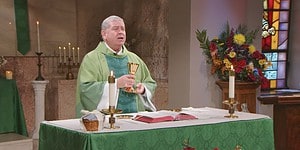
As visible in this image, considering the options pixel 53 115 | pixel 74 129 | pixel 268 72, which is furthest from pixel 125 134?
pixel 268 72

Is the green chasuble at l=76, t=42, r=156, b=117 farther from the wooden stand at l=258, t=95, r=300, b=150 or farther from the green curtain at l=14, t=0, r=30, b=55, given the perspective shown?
the green curtain at l=14, t=0, r=30, b=55

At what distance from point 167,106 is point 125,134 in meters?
4.13

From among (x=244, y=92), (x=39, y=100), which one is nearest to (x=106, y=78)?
(x=244, y=92)

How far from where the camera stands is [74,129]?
342cm

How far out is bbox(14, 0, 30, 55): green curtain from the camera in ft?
24.9

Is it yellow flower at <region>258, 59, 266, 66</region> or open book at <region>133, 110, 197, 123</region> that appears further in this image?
yellow flower at <region>258, 59, 266, 66</region>

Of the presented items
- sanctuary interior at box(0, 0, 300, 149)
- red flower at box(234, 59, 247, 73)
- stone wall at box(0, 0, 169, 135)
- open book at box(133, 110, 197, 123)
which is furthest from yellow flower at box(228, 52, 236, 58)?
open book at box(133, 110, 197, 123)

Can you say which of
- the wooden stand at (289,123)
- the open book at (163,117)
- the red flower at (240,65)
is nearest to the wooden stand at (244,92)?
the red flower at (240,65)

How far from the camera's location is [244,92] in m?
6.56

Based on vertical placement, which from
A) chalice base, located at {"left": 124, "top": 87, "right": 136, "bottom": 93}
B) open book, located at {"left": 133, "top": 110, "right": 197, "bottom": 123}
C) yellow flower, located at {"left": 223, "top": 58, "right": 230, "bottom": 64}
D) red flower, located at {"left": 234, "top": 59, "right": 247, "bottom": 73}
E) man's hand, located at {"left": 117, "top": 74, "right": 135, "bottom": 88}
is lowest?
open book, located at {"left": 133, "top": 110, "right": 197, "bottom": 123}

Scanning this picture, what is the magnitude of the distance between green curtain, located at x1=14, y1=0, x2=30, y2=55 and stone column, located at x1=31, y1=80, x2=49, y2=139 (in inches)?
23.0

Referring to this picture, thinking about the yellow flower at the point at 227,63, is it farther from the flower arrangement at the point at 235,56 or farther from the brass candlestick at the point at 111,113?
the brass candlestick at the point at 111,113

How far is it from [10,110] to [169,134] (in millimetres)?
3946

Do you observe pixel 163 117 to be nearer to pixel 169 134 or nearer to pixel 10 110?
pixel 169 134
